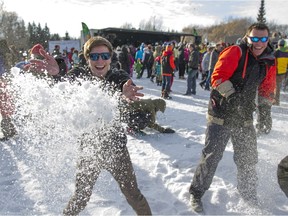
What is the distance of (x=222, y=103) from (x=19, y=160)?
3.42 meters

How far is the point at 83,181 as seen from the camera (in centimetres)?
249

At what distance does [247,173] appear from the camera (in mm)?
3186

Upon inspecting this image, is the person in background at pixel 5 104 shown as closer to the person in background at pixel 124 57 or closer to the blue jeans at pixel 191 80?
the blue jeans at pixel 191 80

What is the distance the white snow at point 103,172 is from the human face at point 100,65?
0.15 metres

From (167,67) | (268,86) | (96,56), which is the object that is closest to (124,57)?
(167,67)

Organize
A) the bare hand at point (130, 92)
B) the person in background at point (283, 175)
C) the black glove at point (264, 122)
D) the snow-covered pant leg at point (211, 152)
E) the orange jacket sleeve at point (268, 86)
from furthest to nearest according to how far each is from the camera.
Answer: the black glove at point (264, 122) < the orange jacket sleeve at point (268, 86) < the snow-covered pant leg at point (211, 152) < the person in background at point (283, 175) < the bare hand at point (130, 92)

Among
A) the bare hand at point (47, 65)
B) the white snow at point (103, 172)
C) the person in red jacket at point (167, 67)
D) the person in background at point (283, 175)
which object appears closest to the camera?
the person in background at point (283, 175)

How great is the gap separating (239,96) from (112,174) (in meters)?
1.53

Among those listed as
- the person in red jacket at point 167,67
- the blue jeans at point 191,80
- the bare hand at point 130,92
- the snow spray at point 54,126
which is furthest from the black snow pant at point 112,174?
the blue jeans at point 191,80

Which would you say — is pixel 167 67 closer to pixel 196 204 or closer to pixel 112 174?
pixel 196 204

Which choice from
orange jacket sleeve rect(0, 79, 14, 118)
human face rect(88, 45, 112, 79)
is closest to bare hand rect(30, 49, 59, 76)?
human face rect(88, 45, 112, 79)

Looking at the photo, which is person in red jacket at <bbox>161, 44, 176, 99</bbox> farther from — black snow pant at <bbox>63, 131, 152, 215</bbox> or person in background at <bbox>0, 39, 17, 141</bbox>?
black snow pant at <bbox>63, 131, 152, 215</bbox>

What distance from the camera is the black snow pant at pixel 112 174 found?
94.5 inches

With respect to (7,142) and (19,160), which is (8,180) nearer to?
(19,160)
